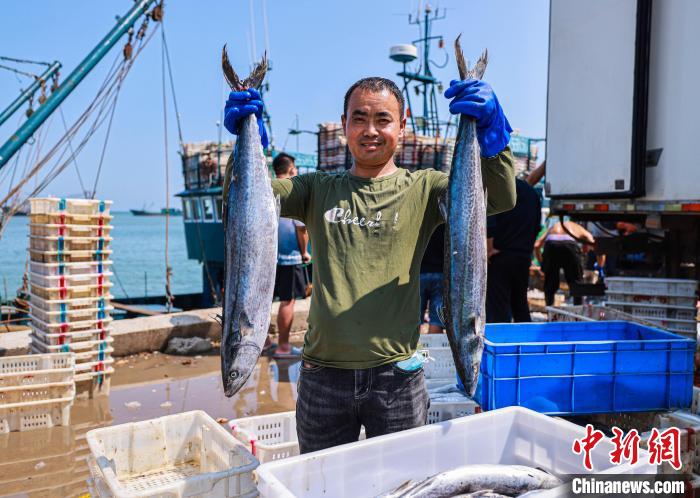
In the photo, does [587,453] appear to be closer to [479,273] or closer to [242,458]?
[479,273]

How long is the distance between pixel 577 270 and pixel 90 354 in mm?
6462

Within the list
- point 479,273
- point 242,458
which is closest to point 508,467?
point 479,273

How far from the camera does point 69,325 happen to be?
205 inches

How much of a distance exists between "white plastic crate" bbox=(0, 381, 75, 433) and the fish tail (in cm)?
345

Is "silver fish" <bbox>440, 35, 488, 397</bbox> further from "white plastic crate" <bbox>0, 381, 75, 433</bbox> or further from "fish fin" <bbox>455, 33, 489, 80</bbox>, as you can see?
"white plastic crate" <bbox>0, 381, 75, 433</bbox>

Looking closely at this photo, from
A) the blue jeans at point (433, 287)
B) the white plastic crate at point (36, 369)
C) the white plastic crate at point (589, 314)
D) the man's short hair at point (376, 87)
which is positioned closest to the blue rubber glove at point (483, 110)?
the man's short hair at point (376, 87)

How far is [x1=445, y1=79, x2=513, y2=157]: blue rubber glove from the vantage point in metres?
2.25

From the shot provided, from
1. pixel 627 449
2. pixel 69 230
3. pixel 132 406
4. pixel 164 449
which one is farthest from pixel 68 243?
pixel 627 449

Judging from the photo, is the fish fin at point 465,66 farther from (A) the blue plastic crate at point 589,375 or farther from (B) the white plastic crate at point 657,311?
(B) the white plastic crate at point 657,311

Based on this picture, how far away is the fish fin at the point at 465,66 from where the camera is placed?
236 centimetres

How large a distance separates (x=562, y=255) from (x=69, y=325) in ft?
21.2

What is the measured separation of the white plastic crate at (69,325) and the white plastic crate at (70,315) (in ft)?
0.09

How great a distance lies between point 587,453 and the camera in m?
2.26

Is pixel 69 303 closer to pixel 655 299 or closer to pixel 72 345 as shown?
pixel 72 345
